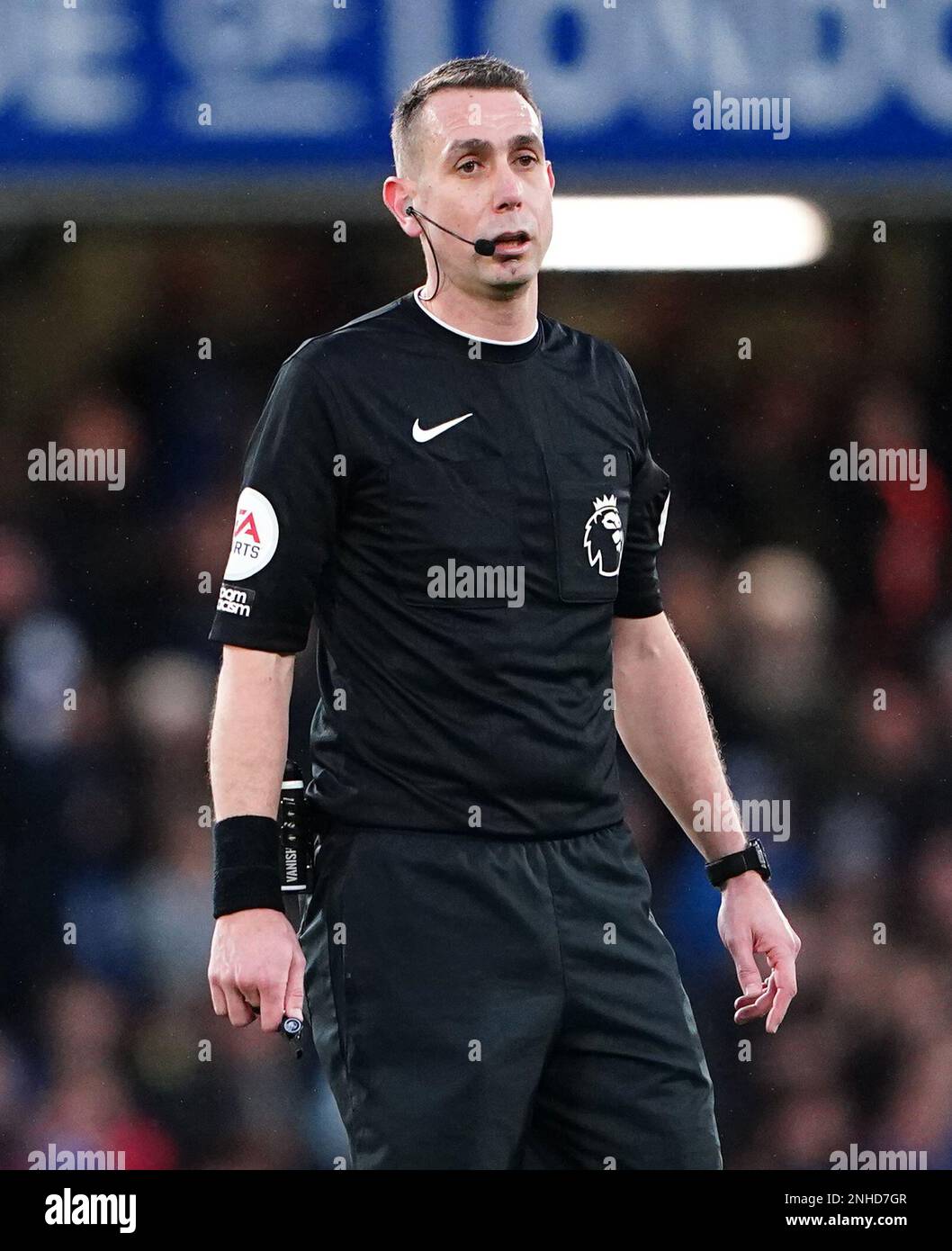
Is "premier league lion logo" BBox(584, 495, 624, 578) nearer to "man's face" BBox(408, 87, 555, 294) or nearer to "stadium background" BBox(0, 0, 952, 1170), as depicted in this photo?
"man's face" BBox(408, 87, 555, 294)

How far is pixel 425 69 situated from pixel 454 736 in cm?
222

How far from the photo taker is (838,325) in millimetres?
4414

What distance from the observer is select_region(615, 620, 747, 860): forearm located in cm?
239

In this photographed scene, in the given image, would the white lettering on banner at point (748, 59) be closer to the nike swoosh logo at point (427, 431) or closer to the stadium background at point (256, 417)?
the stadium background at point (256, 417)

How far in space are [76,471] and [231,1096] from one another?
164 centimetres

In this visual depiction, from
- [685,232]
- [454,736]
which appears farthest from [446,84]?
[685,232]

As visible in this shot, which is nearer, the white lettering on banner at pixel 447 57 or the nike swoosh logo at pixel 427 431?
the nike swoosh logo at pixel 427 431

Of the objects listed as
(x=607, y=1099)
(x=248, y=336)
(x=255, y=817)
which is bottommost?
(x=607, y=1099)

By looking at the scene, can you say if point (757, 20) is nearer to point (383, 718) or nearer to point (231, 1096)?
point (383, 718)

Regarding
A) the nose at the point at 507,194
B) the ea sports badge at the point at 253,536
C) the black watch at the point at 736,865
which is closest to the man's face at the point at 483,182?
the nose at the point at 507,194

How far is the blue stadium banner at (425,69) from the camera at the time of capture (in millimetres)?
3818

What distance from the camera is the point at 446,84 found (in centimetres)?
228

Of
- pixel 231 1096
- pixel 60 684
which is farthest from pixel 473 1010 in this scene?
pixel 60 684

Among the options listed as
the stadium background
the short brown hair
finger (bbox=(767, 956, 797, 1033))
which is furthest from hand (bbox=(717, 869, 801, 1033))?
the stadium background
